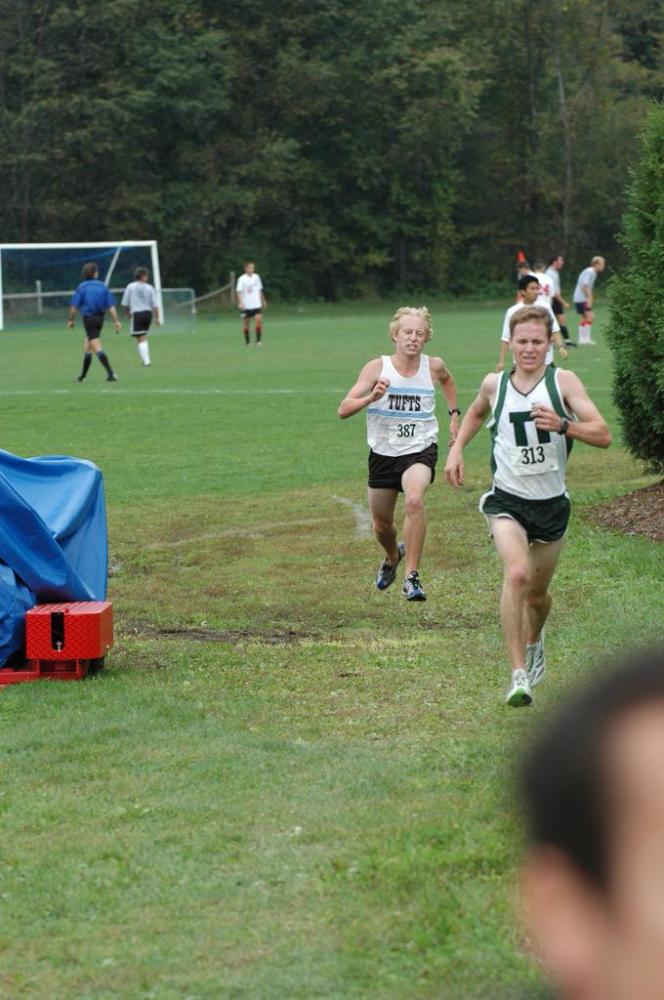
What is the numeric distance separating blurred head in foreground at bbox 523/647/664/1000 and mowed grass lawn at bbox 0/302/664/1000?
0.15m

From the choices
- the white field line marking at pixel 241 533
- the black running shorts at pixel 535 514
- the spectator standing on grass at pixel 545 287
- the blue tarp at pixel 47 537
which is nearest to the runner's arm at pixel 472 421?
the black running shorts at pixel 535 514

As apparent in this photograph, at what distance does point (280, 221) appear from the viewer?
74.2 m

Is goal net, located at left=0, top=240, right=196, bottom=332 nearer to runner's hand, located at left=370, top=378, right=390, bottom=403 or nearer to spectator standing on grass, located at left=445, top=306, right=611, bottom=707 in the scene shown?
runner's hand, located at left=370, top=378, right=390, bottom=403

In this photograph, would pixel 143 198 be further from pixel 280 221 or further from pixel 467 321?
pixel 467 321

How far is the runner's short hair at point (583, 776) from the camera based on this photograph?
39.0 inches

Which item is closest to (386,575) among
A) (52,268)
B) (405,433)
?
(405,433)

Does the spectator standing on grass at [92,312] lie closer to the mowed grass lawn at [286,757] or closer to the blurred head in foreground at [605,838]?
the mowed grass lawn at [286,757]

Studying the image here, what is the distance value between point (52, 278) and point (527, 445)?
4448 cm

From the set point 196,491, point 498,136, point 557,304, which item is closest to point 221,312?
point 498,136

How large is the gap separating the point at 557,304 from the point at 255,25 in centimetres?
4130

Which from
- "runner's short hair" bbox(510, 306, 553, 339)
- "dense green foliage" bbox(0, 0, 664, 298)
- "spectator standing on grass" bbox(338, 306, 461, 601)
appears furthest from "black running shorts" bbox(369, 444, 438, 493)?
"dense green foliage" bbox(0, 0, 664, 298)

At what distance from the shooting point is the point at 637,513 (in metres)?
14.5

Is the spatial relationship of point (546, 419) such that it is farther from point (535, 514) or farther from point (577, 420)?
point (535, 514)

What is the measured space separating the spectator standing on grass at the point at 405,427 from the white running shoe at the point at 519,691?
314 cm
